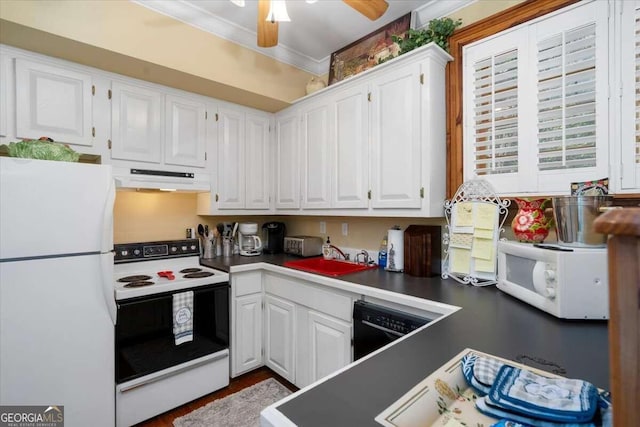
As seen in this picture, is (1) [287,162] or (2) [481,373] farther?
(1) [287,162]

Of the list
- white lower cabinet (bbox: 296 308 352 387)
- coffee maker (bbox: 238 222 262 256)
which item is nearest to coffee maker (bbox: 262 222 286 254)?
coffee maker (bbox: 238 222 262 256)

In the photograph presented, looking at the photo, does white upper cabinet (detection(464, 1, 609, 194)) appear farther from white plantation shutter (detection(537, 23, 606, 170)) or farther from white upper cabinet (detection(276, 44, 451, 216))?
white upper cabinet (detection(276, 44, 451, 216))

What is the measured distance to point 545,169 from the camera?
1.59 meters

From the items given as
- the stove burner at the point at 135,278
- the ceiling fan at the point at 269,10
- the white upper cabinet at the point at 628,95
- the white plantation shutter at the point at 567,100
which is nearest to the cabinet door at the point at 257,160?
the stove burner at the point at 135,278

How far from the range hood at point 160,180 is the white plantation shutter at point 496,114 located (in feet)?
6.73

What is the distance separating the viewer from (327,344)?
193 cm

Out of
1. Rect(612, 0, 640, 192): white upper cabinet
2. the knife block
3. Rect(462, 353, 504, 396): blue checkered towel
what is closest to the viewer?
Rect(462, 353, 504, 396): blue checkered towel

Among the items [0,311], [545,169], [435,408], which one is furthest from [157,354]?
[545,169]

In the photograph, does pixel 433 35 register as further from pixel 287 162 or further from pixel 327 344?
pixel 327 344

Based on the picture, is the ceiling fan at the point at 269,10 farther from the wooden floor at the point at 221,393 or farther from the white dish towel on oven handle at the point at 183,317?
the wooden floor at the point at 221,393

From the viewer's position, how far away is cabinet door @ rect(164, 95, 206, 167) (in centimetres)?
237

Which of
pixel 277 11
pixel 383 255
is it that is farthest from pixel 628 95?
pixel 277 11

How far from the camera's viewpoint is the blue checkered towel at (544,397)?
0.55m

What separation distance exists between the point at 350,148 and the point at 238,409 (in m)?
1.96
